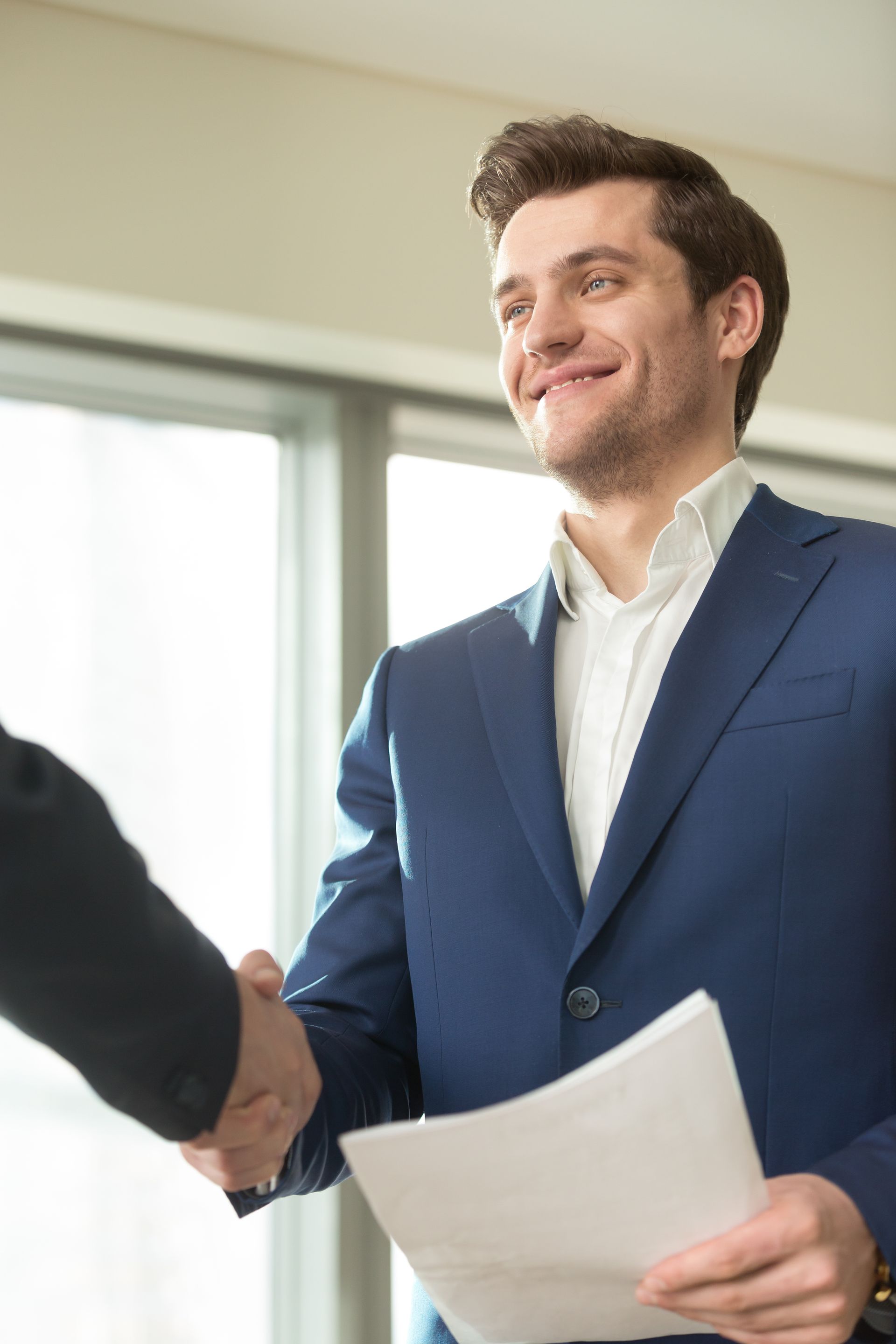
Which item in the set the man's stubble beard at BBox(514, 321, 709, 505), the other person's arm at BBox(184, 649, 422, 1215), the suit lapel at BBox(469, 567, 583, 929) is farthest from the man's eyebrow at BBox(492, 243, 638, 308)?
the other person's arm at BBox(184, 649, 422, 1215)

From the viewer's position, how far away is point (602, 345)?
157 centimetres

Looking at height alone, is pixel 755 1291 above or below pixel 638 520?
below

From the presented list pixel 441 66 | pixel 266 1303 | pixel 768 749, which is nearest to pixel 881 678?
pixel 768 749

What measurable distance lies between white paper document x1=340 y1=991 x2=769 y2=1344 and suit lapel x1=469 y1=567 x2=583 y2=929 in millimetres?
385

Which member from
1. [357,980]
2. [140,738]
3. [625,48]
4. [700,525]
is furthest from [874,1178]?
[625,48]

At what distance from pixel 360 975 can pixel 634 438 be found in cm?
71

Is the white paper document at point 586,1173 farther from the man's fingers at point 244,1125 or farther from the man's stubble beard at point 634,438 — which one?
the man's stubble beard at point 634,438

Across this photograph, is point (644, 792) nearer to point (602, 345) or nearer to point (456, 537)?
point (602, 345)

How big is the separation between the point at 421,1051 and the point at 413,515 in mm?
1765

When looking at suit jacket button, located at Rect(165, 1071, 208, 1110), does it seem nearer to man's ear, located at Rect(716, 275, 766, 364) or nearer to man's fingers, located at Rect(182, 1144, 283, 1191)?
man's fingers, located at Rect(182, 1144, 283, 1191)

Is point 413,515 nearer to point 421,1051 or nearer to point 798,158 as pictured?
point 798,158

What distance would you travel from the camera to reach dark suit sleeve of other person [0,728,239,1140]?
931 mm

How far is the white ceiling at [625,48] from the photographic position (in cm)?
262

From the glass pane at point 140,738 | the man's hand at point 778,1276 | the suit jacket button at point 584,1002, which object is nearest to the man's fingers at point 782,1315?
the man's hand at point 778,1276
